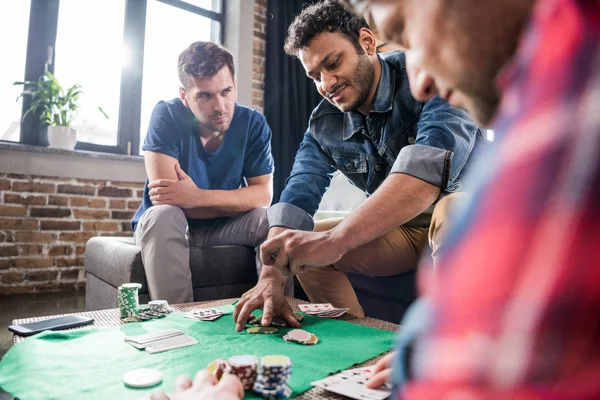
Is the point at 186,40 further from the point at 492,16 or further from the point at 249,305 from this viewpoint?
the point at 492,16

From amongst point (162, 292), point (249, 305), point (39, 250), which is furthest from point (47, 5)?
point (249, 305)

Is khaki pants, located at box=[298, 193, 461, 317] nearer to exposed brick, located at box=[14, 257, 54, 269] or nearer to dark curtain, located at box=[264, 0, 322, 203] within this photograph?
exposed brick, located at box=[14, 257, 54, 269]

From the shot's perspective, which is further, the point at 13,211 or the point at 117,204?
the point at 117,204

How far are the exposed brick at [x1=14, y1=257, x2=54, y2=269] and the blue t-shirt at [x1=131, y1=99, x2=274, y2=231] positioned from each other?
4.63 ft

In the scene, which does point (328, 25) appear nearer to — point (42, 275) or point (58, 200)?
point (58, 200)

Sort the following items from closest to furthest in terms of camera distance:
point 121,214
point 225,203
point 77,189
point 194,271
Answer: point 194,271
point 225,203
point 77,189
point 121,214

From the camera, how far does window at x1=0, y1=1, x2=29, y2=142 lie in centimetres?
343

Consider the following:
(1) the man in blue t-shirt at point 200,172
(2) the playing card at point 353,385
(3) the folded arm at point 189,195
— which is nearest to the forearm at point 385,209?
(2) the playing card at point 353,385

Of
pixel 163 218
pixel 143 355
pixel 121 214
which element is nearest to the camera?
pixel 143 355

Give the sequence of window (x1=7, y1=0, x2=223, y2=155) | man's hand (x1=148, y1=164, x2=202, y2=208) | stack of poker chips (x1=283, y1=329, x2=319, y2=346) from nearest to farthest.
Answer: stack of poker chips (x1=283, y1=329, x2=319, y2=346), man's hand (x1=148, y1=164, x2=202, y2=208), window (x1=7, y1=0, x2=223, y2=155)

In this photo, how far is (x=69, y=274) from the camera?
344 cm

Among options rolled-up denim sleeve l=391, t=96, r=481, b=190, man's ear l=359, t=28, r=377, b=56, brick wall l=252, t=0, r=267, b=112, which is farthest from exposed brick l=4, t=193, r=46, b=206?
rolled-up denim sleeve l=391, t=96, r=481, b=190

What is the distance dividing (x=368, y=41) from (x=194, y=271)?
1.34 meters

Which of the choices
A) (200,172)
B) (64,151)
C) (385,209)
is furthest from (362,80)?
(64,151)
